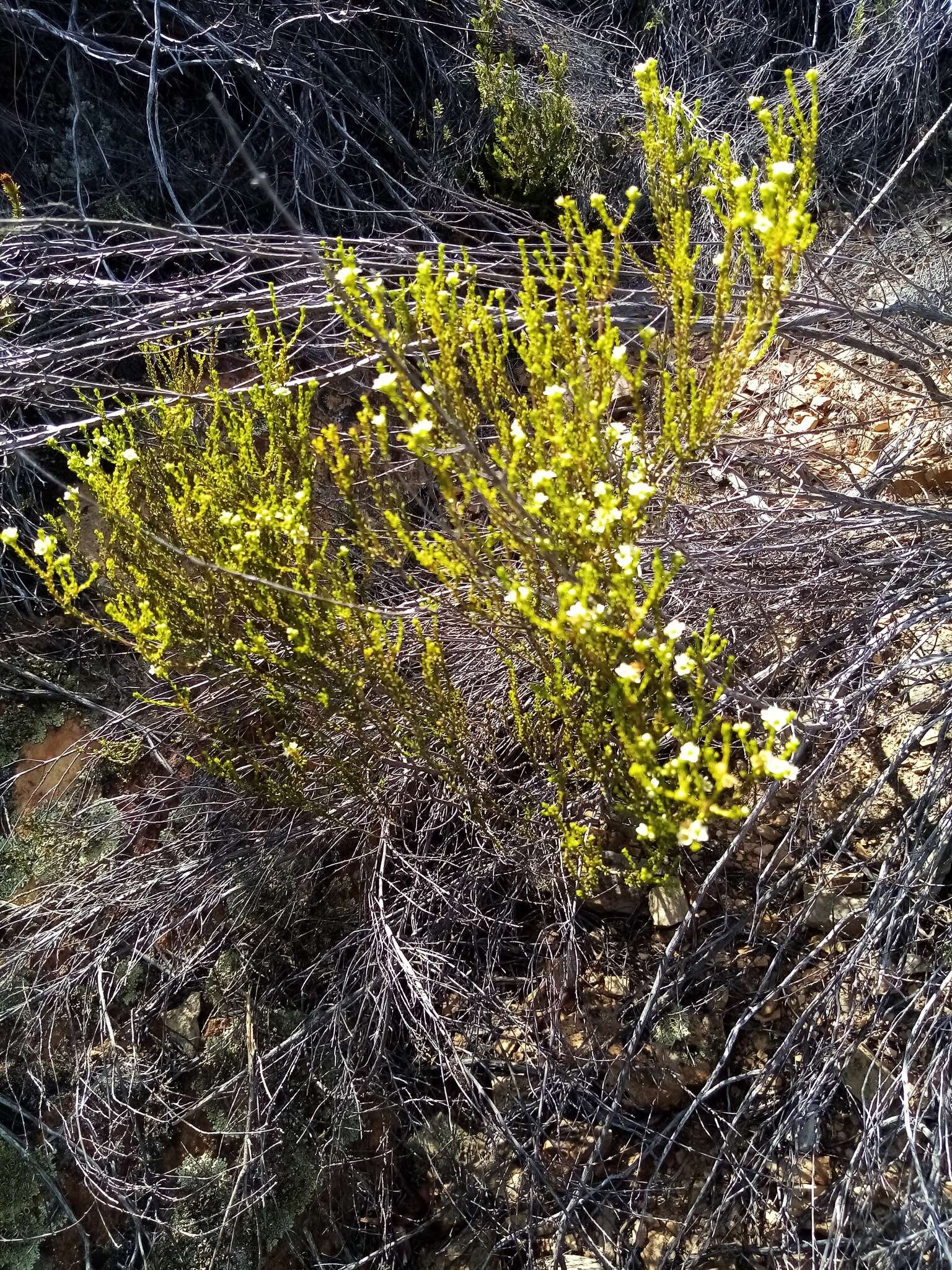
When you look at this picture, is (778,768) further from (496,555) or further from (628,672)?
(496,555)

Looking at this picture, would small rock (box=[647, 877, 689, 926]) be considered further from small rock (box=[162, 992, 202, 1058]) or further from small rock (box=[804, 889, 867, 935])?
small rock (box=[162, 992, 202, 1058])

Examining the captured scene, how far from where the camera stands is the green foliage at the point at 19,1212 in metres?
2.23

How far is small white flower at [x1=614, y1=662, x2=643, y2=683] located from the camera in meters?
1.53

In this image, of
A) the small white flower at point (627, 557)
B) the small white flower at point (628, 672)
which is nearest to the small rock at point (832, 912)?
the small white flower at point (628, 672)

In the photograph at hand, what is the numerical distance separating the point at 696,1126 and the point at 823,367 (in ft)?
8.19

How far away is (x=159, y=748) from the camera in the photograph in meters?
2.75

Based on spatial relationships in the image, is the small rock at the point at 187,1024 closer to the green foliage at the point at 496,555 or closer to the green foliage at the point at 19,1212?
the green foliage at the point at 19,1212

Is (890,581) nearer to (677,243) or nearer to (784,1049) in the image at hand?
(677,243)

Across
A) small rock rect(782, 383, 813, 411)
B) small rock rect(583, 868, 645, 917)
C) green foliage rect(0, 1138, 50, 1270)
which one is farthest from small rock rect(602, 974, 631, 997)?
small rock rect(782, 383, 813, 411)

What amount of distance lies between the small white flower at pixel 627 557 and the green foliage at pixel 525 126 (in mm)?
2477

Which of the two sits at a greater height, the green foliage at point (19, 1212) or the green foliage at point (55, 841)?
the green foliage at point (55, 841)

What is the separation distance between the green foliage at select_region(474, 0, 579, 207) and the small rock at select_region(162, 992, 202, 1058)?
3.09 m

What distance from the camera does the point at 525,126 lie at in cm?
340

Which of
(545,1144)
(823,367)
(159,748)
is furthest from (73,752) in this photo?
(823,367)
